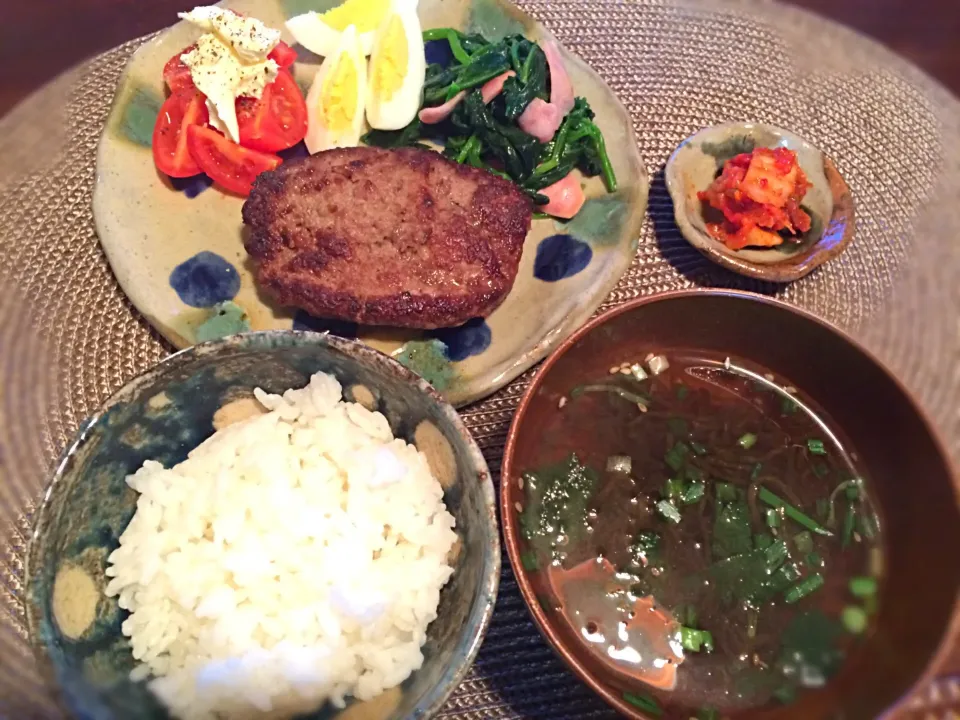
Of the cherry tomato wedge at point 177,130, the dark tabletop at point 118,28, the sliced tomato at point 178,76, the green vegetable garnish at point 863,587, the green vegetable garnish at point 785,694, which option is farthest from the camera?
the dark tabletop at point 118,28

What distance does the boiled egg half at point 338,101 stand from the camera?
265 centimetres

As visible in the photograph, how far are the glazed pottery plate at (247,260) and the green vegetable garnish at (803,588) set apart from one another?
1023 millimetres

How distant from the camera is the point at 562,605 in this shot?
1.90 m

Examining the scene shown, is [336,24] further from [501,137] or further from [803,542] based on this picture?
[803,542]

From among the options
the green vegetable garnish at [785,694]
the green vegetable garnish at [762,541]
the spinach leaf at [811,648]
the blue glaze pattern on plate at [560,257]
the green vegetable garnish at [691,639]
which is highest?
the blue glaze pattern on plate at [560,257]

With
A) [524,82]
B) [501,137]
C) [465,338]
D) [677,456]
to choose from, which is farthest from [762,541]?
[524,82]

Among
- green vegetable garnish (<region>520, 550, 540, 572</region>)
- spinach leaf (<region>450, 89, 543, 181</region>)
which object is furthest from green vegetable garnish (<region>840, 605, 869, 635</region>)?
spinach leaf (<region>450, 89, 543, 181</region>)

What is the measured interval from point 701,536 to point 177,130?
2329mm

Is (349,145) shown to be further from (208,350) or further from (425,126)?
(208,350)

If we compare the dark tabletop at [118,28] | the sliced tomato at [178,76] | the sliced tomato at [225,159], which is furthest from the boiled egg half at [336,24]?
the dark tabletop at [118,28]

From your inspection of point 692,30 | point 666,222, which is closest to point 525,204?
point 666,222

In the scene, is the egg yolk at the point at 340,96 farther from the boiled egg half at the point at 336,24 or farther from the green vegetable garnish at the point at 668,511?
the green vegetable garnish at the point at 668,511

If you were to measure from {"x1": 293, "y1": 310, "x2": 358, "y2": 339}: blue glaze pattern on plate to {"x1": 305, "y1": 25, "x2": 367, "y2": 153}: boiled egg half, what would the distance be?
71cm

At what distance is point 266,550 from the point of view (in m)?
1.74
